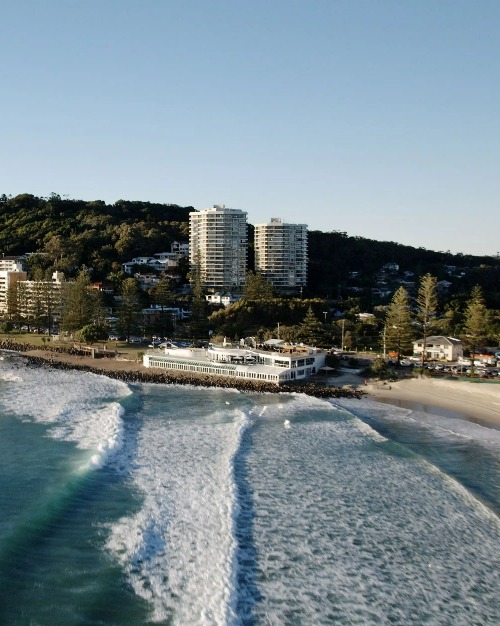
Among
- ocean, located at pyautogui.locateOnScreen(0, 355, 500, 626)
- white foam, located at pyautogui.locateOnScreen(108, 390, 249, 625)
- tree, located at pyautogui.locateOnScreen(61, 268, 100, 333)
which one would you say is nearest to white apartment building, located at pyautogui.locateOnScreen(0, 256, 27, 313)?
tree, located at pyautogui.locateOnScreen(61, 268, 100, 333)

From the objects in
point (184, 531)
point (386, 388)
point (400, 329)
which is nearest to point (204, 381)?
point (386, 388)

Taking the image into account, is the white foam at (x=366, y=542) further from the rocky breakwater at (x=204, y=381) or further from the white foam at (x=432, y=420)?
the rocky breakwater at (x=204, y=381)

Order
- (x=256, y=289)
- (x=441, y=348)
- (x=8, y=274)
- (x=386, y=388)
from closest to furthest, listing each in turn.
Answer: (x=386, y=388)
(x=441, y=348)
(x=256, y=289)
(x=8, y=274)

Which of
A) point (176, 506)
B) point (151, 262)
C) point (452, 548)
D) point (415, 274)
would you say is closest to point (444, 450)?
point (452, 548)

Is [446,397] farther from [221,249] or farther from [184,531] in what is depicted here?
[221,249]

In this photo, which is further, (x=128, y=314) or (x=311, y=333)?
(x=128, y=314)

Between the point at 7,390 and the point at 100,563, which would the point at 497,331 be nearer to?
the point at 7,390

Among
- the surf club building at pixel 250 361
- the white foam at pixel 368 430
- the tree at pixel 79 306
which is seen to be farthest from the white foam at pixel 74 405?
the tree at pixel 79 306
